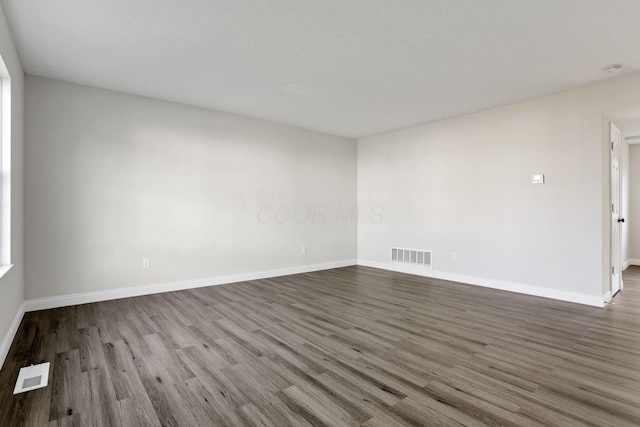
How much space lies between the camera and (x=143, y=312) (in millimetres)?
3475

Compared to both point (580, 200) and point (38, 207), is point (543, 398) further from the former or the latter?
point (38, 207)

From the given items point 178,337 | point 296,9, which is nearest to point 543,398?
point 178,337

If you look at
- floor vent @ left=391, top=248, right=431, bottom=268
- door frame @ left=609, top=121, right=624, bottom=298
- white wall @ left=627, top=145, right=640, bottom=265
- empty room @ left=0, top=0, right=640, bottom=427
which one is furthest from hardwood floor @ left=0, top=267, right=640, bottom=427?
white wall @ left=627, top=145, right=640, bottom=265

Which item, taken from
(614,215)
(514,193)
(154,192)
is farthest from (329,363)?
(614,215)

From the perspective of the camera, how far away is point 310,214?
605 cm

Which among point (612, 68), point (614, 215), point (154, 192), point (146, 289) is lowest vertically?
point (146, 289)

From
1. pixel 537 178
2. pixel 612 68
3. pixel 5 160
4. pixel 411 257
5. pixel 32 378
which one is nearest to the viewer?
pixel 32 378

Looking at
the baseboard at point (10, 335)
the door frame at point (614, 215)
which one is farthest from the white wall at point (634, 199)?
the baseboard at point (10, 335)

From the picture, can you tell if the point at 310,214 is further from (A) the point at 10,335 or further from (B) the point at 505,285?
(A) the point at 10,335

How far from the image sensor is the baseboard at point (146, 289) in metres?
3.56

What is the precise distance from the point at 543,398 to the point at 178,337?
277 cm

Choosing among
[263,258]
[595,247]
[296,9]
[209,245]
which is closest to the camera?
[296,9]

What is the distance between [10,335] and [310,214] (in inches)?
169

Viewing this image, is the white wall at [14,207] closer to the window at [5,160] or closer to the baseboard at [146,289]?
the window at [5,160]
